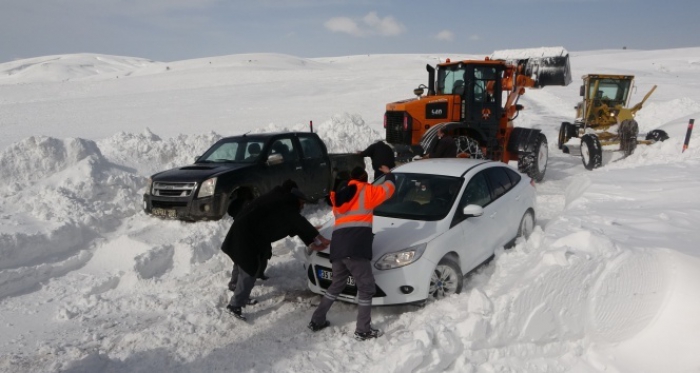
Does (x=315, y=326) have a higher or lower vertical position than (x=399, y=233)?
lower

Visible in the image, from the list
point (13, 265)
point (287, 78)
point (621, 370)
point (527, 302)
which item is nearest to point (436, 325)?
point (527, 302)

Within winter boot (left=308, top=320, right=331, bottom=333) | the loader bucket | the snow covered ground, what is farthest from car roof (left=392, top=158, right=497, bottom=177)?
the loader bucket

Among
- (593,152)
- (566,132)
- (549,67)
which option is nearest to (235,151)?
(593,152)

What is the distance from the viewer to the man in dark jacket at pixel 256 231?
509 centimetres

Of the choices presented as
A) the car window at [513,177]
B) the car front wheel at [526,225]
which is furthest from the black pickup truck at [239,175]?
the car front wheel at [526,225]

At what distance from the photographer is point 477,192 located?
613cm

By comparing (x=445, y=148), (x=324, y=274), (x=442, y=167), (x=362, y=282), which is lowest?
(x=324, y=274)

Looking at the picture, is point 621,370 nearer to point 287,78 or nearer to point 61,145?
point 61,145

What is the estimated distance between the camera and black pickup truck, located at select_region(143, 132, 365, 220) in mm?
7637

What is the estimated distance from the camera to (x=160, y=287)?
6074mm

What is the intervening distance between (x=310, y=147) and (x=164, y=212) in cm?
303

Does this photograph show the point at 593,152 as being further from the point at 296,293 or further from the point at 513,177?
the point at 296,293

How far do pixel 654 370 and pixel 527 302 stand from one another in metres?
1.08

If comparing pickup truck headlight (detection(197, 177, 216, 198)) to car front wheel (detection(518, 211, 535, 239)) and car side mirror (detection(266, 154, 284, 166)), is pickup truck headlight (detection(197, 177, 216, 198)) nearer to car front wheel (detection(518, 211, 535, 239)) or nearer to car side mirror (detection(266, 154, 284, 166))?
car side mirror (detection(266, 154, 284, 166))
